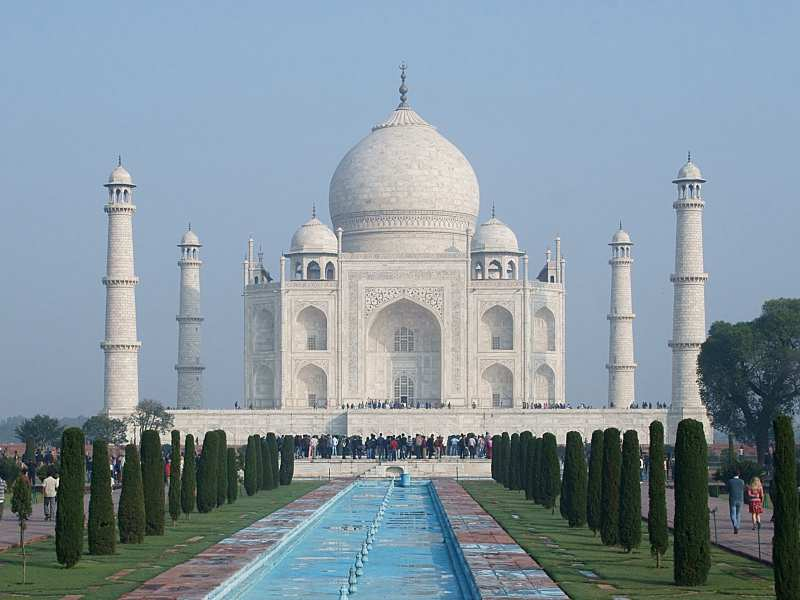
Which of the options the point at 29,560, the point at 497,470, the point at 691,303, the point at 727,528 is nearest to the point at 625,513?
the point at 727,528

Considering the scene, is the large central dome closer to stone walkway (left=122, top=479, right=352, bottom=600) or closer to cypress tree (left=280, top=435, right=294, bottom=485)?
cypress tree (left=280, top=435, right=294, bottom=485)

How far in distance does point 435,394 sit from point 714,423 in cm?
922

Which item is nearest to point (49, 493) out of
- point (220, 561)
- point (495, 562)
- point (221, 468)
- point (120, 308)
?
point (221, 468)

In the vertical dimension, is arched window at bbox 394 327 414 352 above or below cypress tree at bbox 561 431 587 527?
above

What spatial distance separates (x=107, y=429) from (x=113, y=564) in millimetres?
22599

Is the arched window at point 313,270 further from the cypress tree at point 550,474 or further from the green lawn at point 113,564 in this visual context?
the green lawn at point 113,564

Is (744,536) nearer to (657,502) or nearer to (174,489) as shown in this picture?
(657,502)

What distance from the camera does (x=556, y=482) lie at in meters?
19.0

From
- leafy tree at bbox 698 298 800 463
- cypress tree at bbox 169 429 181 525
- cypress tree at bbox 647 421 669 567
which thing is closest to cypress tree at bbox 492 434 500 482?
leafy tree at bbox 698 298 800 463

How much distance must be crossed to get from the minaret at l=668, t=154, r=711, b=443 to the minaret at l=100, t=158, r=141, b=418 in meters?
12.6

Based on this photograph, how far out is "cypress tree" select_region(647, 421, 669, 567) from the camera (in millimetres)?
12570

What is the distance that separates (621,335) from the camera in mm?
41062

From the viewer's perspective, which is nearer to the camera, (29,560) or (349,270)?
(29,560)

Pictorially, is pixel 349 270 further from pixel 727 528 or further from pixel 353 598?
pixel 353 598
